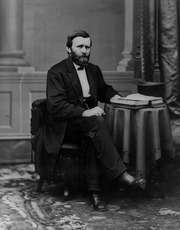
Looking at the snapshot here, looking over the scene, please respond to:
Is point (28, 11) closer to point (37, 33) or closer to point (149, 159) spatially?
point (37, 33)

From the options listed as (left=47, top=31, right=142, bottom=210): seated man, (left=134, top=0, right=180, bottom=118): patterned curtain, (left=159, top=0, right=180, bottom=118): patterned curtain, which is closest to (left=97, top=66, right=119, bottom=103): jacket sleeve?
(left=47, top=31, right=142, bottom=210): seated man

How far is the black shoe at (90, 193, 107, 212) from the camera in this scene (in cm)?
391

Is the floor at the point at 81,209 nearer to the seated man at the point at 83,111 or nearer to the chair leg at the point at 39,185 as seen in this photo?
the chair leg at the point at 39,185

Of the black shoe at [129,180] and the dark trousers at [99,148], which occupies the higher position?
the dark trousers at [99,148]

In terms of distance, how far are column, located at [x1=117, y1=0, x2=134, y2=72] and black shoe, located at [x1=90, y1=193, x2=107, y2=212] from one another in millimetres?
1986

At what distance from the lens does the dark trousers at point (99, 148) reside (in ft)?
12.8

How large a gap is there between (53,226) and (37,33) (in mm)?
2588

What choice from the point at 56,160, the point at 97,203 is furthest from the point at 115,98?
the point at 97,203

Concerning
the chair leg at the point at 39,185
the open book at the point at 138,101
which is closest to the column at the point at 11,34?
the chair leg at the point at 39,185

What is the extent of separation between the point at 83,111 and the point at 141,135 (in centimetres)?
48

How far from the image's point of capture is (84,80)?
425 centimetres

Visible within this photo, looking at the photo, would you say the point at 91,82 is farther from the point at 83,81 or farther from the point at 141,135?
the point at 141,135

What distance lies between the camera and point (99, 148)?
3906 millimetres

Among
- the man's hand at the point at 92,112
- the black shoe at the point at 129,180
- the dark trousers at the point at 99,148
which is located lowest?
the black shoe at the point at 129,180
